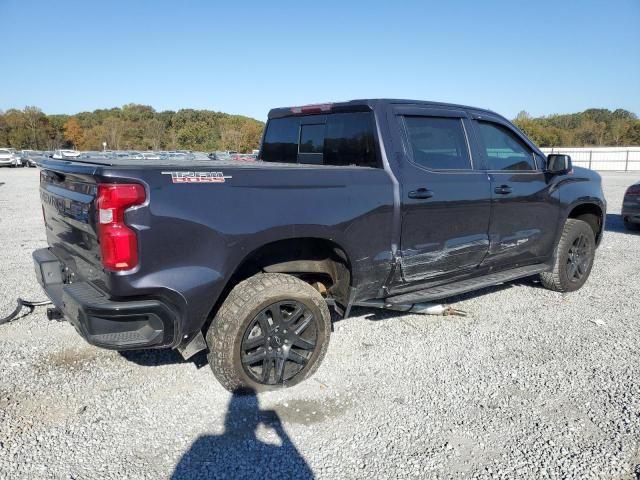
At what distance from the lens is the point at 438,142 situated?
4.12 metres

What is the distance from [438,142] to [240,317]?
7.42 feet

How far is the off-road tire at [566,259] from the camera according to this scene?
5273mm

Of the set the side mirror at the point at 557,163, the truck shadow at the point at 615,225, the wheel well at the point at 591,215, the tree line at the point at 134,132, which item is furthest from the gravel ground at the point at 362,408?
the tree line at the point at 134,132

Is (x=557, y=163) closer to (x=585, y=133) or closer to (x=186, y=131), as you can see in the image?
(x=585, y=133)

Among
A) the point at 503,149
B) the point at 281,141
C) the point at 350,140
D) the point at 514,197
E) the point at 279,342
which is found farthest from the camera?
the point at 281,141

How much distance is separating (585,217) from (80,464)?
5.63 metres

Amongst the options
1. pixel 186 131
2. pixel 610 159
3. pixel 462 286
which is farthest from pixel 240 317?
pixel 186 131

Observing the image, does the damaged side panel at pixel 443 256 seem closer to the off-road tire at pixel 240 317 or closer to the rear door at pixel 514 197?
the rear door at pixel 514 197


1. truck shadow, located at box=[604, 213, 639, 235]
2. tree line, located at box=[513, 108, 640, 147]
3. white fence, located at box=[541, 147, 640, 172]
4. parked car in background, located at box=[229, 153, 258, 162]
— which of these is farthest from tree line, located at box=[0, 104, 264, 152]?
truck shadow, located at box=[604, 213, 639, 235]

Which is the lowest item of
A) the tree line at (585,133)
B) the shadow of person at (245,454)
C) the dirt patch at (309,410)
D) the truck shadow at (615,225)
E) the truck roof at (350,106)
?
the shadow of person at (245,454)

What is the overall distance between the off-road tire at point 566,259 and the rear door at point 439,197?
1451 millimetres

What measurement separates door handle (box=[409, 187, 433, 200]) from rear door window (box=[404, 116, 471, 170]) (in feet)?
0.79

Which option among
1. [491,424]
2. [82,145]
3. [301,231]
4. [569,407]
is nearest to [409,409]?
[491,424]

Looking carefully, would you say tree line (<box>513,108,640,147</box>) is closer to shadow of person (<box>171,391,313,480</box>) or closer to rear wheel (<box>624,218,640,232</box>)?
rear wheel (<box>624,218,640,232</box>)
